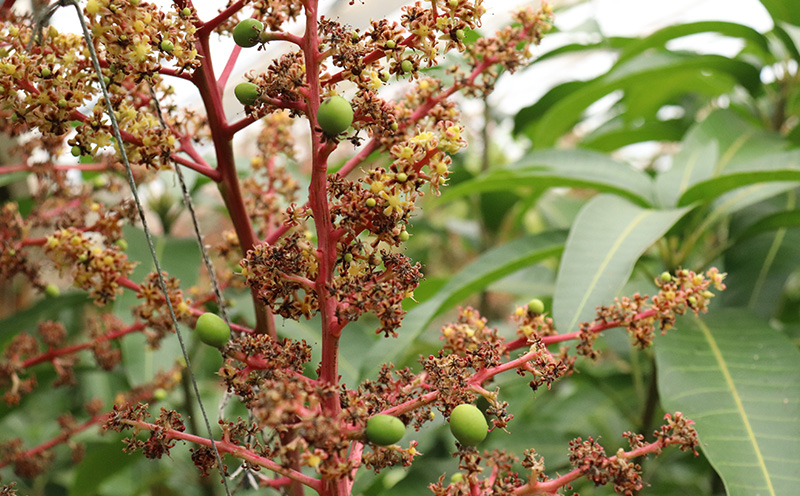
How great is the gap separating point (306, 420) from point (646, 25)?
607 cm

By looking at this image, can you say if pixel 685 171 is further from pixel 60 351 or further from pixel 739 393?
pixel 60 351

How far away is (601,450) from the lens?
785mm

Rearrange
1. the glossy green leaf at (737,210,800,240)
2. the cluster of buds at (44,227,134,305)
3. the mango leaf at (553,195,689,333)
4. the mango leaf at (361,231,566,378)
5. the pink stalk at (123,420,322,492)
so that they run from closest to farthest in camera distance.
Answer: the pink stalk at (123,420,322,492)
the cluster of buds at (44,227,134,305)
the mango leaf at (553,195,689,333)
the mango leaf at (361,231,566,378)
the glossy green leaf at (737,210,800,240)

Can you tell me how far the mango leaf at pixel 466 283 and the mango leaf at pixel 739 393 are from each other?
1.05ft

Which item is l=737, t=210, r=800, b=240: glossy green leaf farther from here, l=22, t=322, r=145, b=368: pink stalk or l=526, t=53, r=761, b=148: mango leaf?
l=22, t=322, r=145, b=368: pink stalk

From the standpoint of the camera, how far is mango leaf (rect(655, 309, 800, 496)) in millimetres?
1029

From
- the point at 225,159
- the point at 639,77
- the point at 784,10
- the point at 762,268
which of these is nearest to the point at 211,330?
the point at 225,159

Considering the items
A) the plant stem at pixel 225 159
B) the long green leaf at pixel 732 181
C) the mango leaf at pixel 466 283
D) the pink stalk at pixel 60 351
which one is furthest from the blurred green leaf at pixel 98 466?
the long green leaf at pixel 732 181

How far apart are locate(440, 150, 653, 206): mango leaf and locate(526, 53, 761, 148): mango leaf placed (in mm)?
268

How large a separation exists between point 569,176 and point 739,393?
554mm

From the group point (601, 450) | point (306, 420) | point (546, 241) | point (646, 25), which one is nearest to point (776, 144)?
point (546, 241)

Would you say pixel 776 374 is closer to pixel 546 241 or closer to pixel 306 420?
pixel 546 241

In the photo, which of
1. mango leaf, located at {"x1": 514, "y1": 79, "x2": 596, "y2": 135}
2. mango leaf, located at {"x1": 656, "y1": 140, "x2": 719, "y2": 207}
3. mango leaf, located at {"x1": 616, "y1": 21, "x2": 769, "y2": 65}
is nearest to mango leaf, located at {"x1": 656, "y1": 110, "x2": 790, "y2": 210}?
mango leaf, located at {"x1": 656, "y1": 140, "x2": 719, "y2": 207}

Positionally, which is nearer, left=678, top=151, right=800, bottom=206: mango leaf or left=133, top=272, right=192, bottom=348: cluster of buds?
left=133, top=272, right=192, bottom=348: cluster of buds
